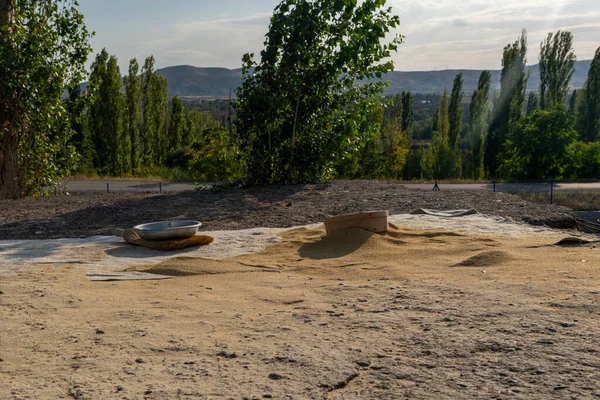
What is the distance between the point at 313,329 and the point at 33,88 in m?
8.33

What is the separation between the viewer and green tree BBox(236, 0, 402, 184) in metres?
11.0

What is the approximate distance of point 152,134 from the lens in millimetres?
36562

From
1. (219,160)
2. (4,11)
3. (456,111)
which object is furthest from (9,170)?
(456,111)

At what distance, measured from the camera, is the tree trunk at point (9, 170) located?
1045 centimetres

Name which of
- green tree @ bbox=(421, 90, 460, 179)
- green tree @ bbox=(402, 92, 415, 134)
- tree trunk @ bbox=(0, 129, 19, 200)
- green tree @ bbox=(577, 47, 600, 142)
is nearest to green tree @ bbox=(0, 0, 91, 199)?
tree trunk @ bbox=(0, 129, 19, 200)

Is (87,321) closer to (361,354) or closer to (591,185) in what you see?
(361,354)

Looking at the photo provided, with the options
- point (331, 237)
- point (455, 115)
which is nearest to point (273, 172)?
point (331, 237)

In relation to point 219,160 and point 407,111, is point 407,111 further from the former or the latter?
point 219,160

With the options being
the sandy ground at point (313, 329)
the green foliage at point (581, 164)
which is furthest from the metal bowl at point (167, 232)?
the green foliage at point (581, 164)

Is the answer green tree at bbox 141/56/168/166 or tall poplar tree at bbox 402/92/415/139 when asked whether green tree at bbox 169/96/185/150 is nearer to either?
green tree at bbox 141/56/168/166

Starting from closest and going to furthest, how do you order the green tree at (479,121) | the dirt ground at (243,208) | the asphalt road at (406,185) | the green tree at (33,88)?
the dirt ground at (243,208), the green tree at (33,88), the asphalt road at (406,185), the green tree at (479,121)

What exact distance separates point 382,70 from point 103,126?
2350cm

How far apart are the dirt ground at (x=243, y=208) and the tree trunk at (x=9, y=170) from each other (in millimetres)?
693

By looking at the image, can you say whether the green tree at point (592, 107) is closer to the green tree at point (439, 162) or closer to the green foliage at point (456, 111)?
the green foliage at point (456, 111)
